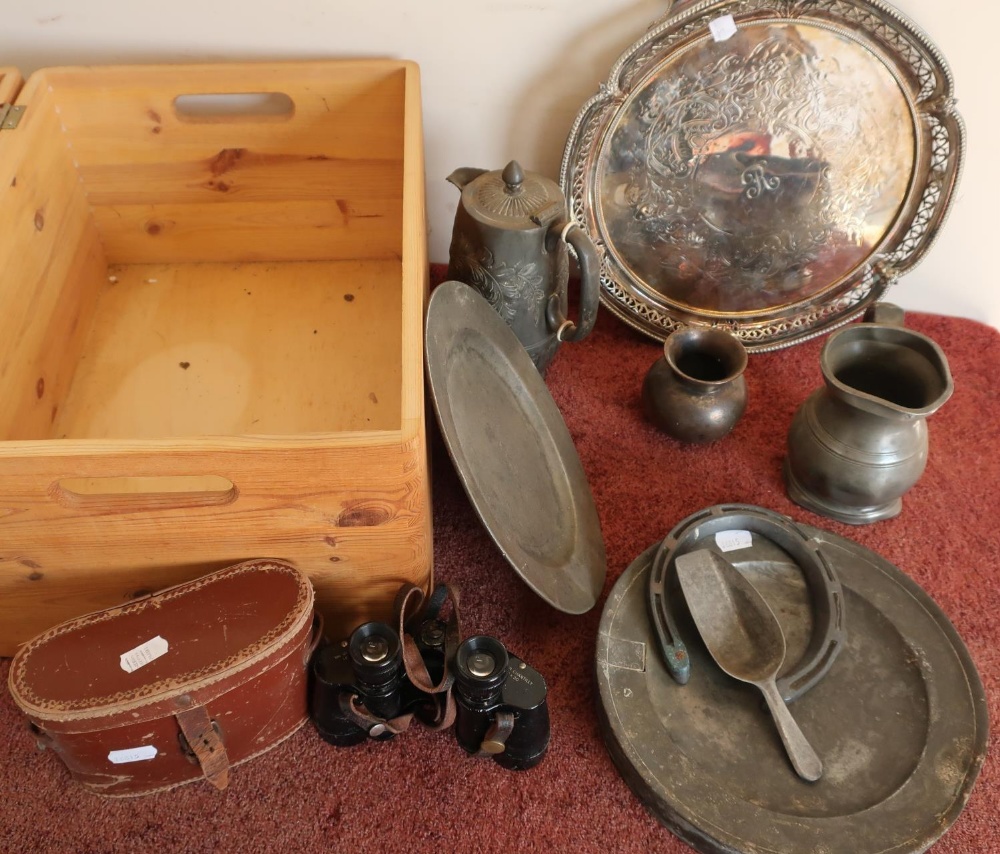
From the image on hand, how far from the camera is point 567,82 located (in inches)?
44.8

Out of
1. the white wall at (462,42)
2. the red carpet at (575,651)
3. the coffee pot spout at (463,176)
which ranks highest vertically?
the white wall at (462,42)

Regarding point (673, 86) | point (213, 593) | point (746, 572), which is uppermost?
point (673, 86)

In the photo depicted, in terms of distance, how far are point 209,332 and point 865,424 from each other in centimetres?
91

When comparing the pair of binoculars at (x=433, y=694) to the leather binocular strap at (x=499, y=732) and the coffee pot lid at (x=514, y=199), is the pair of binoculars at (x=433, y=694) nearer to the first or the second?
the leather binocular strap at (x=499, y=732)

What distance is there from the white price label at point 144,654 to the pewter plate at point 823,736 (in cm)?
45

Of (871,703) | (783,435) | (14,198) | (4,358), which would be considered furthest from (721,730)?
(14,198)

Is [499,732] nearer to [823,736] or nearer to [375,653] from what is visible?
[375,653]

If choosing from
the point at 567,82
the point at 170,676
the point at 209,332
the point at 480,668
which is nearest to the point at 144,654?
the point at 170,676

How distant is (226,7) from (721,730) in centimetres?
108

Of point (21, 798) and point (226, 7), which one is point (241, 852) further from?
point (226, 7)

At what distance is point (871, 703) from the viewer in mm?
889

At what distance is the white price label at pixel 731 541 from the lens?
1.02m

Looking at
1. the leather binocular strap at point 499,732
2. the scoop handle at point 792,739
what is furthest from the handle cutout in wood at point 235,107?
the scoop handle at point 792,739

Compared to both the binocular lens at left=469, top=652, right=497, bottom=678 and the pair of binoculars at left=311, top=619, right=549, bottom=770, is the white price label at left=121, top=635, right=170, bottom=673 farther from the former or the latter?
the binocular lens at left=469, top=652, right=497, bottom=678
